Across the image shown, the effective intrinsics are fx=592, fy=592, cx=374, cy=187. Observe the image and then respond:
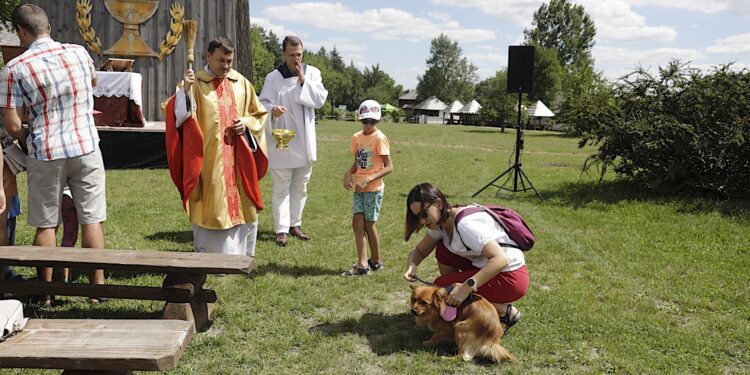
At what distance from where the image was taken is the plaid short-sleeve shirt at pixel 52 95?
373 centimetres

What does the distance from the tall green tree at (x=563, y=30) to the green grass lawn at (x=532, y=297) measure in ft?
214

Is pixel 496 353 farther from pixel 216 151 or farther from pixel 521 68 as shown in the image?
pixel 521 68

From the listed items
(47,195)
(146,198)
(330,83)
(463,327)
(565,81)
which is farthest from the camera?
(330,83)

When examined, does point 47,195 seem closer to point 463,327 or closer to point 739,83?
point 463,327

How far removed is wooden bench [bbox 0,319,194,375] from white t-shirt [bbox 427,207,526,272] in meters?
1.75

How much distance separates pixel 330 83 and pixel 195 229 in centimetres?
8128

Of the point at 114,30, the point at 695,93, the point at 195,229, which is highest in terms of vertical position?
the point at 114,30

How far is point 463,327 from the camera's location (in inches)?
139

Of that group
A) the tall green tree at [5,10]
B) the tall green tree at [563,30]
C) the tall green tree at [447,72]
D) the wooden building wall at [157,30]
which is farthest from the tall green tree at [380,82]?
the wooden building wall at [157,30]

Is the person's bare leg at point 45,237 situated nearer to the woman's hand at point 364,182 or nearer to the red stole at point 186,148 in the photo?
the red stole at point 186,148

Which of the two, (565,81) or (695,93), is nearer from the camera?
(695,93)

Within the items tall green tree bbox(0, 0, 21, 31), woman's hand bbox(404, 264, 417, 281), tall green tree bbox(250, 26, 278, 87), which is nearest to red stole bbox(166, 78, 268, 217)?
woman's hand bbox(404, 264, 417, 281)

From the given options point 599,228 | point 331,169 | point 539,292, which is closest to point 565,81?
point 331,169

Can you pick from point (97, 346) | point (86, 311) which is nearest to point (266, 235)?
point (86, 311)
